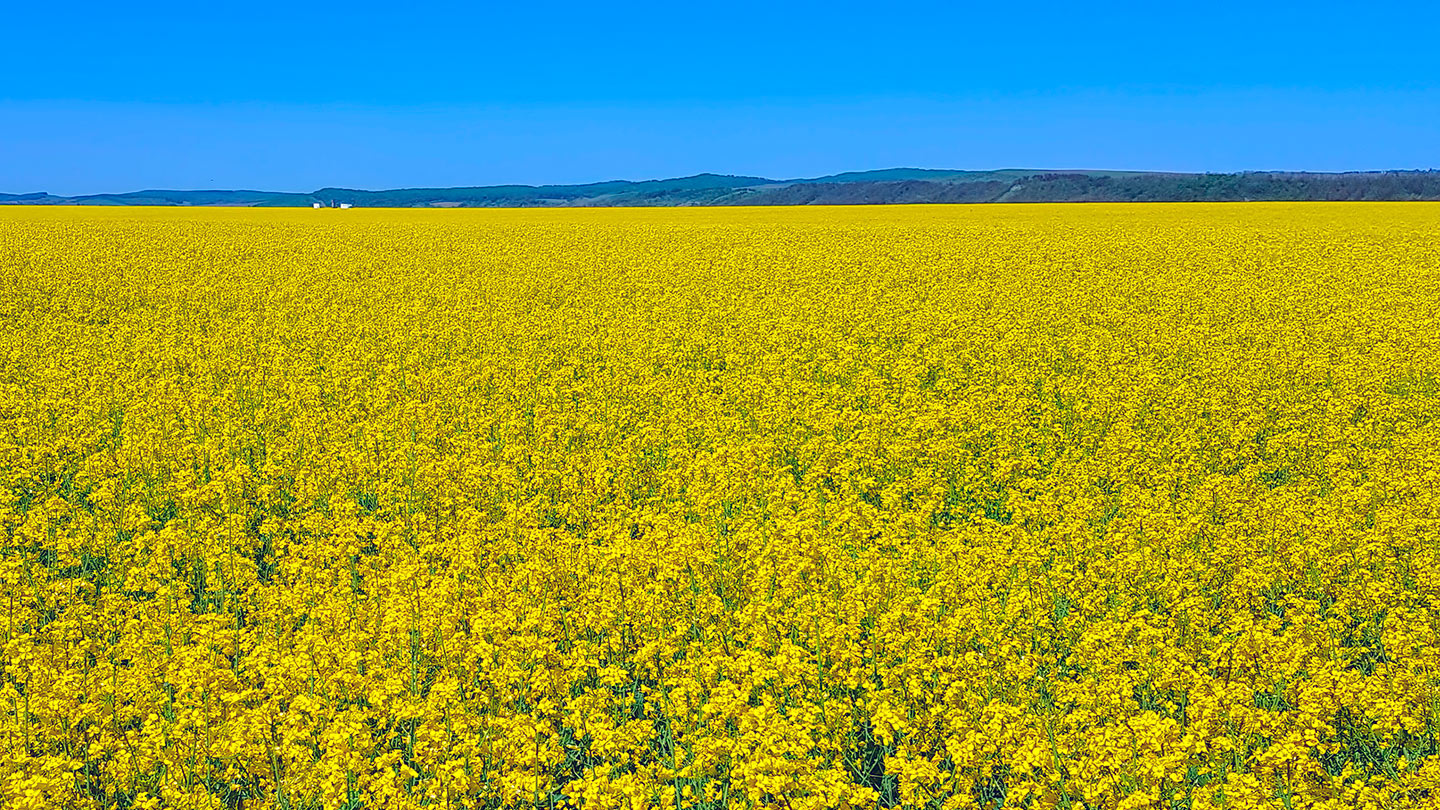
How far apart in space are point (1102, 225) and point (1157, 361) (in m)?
24.1

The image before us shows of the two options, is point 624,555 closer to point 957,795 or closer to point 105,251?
point 957,795

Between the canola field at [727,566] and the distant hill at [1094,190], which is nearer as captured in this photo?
the canola field at [727,566]

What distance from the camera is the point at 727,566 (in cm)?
529

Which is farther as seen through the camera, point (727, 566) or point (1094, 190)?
point (1094, 190)

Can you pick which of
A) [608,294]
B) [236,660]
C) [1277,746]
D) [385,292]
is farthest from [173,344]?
[1277,746]

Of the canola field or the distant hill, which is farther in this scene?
the distant hill

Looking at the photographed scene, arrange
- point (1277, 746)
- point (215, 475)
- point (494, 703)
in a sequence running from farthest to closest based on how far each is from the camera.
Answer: point (215, 475), point (494, 703), point (1277, 746)

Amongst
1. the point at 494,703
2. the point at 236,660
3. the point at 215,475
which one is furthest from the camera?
the point at 215,475

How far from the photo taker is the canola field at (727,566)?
11.7 ft

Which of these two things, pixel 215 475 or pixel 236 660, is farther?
pixel 215 475

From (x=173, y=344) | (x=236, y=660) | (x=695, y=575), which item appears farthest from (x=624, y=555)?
(x=173, y=344)

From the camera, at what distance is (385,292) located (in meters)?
16.9

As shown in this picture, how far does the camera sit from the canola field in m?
3.57

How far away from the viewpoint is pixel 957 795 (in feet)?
11.0
